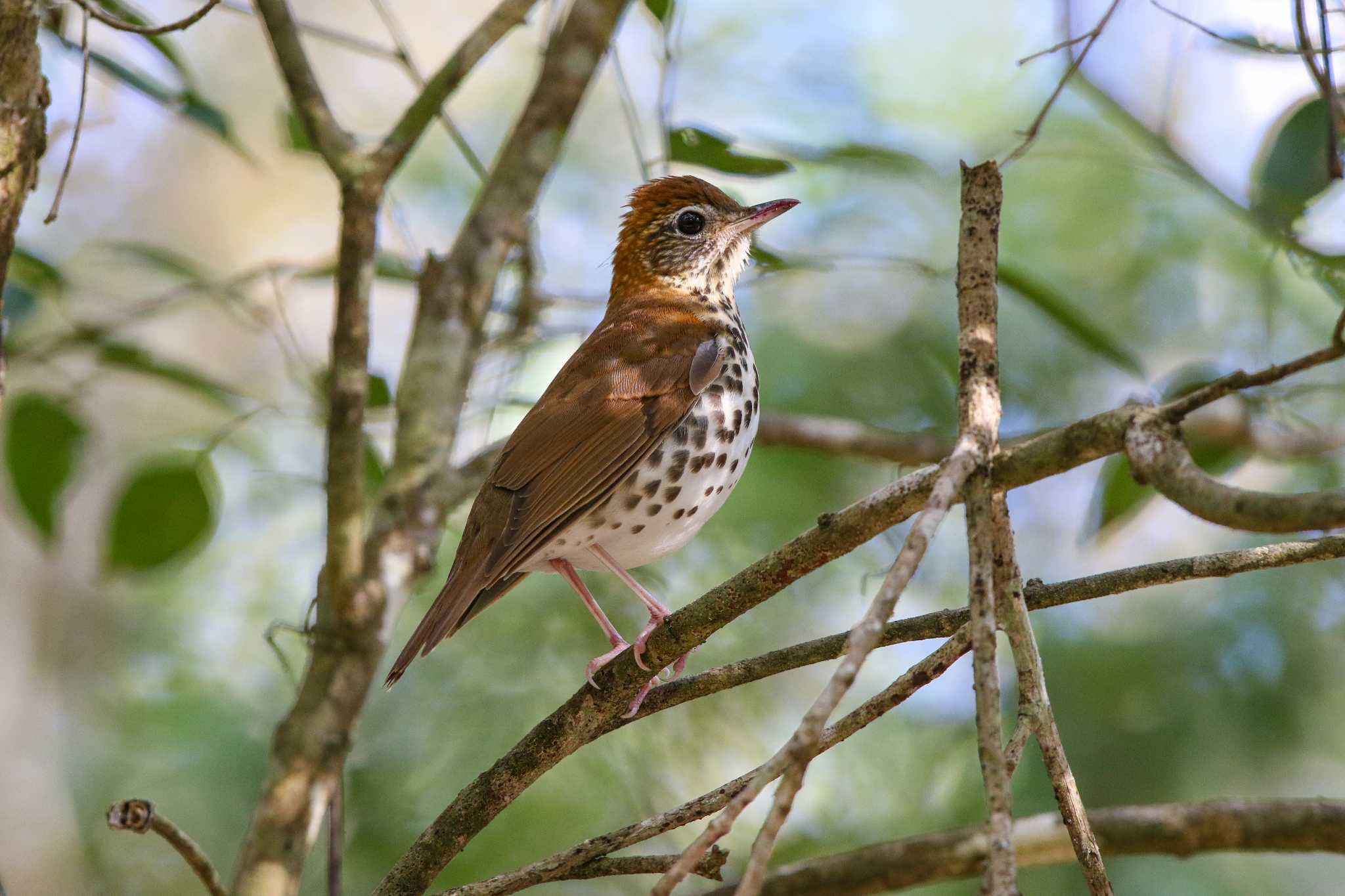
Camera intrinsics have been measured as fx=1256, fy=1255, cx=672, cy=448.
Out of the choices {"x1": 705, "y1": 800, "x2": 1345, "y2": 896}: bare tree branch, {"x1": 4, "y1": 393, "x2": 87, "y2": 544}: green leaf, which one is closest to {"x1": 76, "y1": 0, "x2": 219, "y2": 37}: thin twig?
{"x1": 4, "y1": 393, "x2": 87, "y2": 544}: green leaf

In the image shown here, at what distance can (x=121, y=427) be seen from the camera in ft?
33.4

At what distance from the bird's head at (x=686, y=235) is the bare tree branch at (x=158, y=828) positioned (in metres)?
2.84

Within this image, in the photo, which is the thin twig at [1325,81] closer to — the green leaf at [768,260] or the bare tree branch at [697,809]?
the bare tree branch at [697,809]

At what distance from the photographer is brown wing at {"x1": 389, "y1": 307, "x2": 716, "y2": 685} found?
340cm

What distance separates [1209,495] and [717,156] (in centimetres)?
235

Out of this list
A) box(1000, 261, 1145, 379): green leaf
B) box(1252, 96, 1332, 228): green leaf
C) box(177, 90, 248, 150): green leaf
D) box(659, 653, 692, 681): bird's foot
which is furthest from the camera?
box(177, 90, 248, 150): green leaf

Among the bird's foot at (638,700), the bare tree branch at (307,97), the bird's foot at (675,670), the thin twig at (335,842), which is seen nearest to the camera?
the bird's foot at (638,700)

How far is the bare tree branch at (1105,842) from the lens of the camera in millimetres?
2764

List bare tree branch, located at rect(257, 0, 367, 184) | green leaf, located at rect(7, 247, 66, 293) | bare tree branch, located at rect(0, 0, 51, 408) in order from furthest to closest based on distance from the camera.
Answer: green leaf, located at rect(7, 247, 66, 293) < bare tree branch, located at rect(257, 0, 367, 184) < bare tree branch, located at rect(0, 0, 51, 408)

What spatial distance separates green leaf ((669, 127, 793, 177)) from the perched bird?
1.93ft

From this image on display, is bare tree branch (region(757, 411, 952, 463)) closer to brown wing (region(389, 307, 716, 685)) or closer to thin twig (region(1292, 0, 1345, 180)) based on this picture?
brown wing (region(389, 307, 716, 685))

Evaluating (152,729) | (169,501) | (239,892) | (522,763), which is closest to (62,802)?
(152,729)

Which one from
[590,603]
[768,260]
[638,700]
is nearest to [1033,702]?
[638,700]

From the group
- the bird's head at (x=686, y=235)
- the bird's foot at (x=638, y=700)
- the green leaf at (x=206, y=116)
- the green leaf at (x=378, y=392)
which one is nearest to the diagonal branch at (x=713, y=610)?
the bird's foot at (x=638, y=700)
